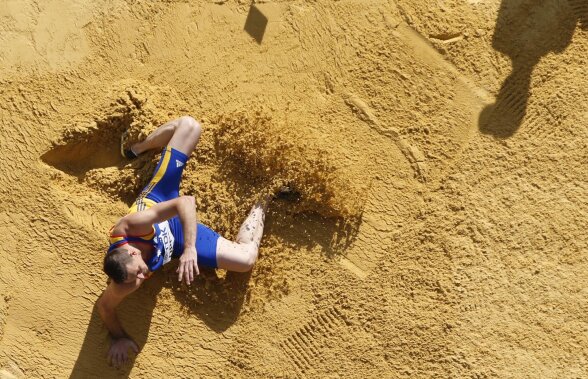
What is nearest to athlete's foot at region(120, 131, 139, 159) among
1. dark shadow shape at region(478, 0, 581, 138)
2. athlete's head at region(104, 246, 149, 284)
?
athlete's head at region(104, 246, 149, 284)

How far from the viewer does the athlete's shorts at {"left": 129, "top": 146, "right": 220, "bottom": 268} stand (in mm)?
4195

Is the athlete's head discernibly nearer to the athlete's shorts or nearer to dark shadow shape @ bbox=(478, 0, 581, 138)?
the athlete's shorts

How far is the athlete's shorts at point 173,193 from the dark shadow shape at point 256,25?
116cm

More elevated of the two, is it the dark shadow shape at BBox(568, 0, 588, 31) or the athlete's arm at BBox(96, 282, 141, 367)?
the dark shadow shape at BBox(568, 0, 588, 31)

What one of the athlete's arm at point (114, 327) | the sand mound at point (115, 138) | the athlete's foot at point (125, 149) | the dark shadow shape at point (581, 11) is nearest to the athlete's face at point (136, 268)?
the athlete's arm at point (114, 327)

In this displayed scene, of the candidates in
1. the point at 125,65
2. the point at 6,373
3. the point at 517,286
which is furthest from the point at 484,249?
the point at 6,373

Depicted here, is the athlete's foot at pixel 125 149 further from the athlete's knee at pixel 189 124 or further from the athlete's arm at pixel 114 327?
the athlete's arm at pixel 114 327

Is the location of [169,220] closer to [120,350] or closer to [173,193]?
[173,193]

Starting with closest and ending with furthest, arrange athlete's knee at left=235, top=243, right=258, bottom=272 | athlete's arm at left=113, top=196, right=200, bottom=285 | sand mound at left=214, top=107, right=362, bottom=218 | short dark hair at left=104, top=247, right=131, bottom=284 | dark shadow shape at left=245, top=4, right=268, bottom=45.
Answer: short dark hair at left=104, top=247, right=131, bottom=284, athlete's arm at left=113, top=196, right=200, bottom=285, athlete's knee at left=235, top=243, right=258, bottom=272, sand mound at left=214, top=107, right=362, bottom=218, dark shadow shape at left=245, top=4, right=268, bottom=45

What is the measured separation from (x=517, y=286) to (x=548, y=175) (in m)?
0.88

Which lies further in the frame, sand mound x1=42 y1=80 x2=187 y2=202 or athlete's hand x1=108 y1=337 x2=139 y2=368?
sand mound x1=42 y1=80 x2=187 y2=202

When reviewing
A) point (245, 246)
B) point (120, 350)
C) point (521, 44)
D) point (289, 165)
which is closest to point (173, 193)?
point (245, 246)

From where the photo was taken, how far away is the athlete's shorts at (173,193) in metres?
4.20

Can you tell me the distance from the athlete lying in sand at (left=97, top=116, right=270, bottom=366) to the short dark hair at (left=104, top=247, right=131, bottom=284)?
0.31 ft
